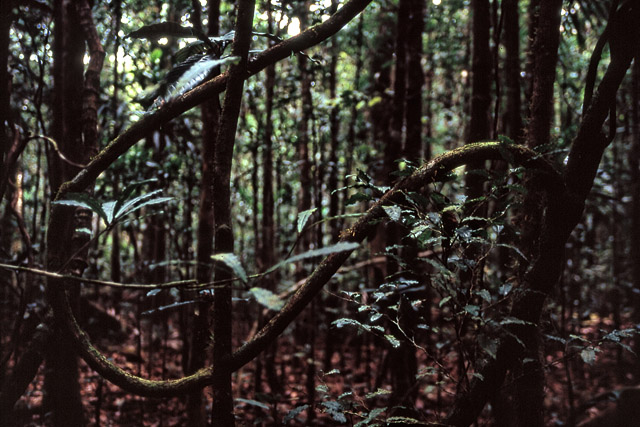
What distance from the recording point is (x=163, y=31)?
150 cm

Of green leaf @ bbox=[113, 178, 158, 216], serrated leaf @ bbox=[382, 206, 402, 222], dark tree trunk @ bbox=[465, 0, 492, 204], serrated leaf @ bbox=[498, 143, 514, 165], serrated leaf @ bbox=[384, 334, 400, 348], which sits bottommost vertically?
serrated leaf @ bbox=[384, 334, 400, 348]

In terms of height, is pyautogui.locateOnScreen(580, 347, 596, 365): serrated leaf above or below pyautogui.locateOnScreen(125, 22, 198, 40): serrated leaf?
below

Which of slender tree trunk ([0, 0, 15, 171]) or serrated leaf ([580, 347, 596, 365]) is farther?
serrated leaf ([580, 347, 596, 365])

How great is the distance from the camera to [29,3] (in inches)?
101

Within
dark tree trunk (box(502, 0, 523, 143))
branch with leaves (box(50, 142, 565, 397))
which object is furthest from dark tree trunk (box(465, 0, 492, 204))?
branch with leaves (box(50, 142, 565, 397))

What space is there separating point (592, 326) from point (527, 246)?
23.8 feet

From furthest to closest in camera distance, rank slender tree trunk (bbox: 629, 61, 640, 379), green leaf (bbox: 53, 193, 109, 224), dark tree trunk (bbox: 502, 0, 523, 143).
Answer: slender tree trunk (bbox: 629, 61, 640, 379) → dark tree trunk (bbox: 502, 0, 523, 143) → green leaf (bbox: 53, 193, 109, 224)

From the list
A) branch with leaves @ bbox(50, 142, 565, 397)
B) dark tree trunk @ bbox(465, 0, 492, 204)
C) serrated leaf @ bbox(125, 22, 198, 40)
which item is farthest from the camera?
dark tree trunk @ bbox(465, 0, 492, 204)

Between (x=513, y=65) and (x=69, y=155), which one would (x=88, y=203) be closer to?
(x=69, y=155)

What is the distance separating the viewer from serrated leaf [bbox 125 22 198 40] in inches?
57.2

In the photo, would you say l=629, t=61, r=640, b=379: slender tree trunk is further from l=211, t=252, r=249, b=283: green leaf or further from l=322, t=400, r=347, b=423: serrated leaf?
l=211, t=252, r=249, b=283: green leaf

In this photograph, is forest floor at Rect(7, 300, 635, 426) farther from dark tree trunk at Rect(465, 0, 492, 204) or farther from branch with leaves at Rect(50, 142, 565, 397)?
dark tree trunk at Rect(465, 0, 492, 204)

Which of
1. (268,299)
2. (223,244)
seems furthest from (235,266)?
(223,244)

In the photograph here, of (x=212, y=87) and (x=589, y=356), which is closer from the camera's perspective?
(x=212, y=87)
